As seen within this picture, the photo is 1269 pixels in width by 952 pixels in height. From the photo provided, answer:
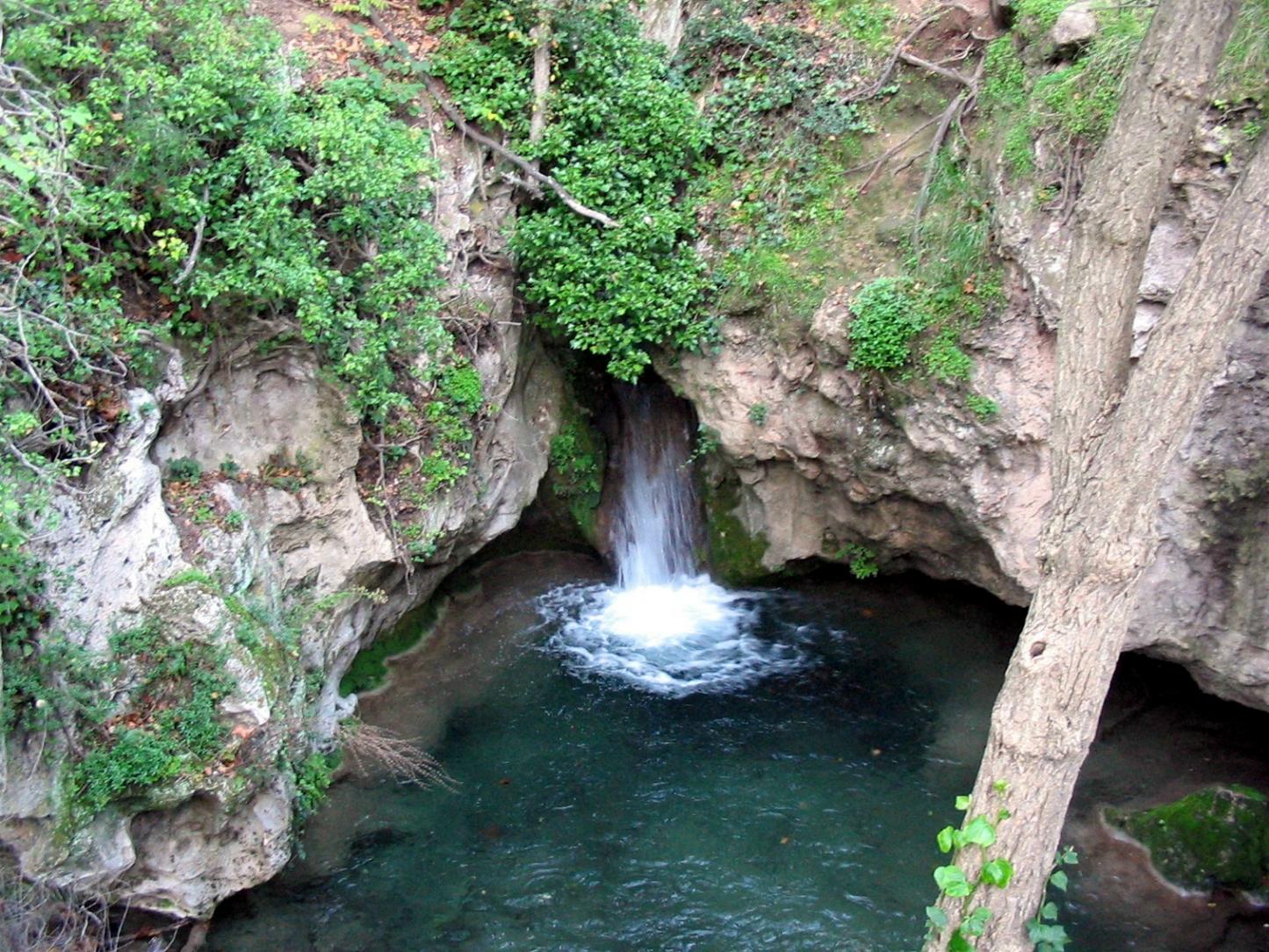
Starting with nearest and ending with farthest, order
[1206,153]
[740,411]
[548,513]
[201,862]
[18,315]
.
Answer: [18,315] → [201,862] → [1206,153] → [740,411] → [548,513]

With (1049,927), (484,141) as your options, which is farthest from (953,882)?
(484,141)

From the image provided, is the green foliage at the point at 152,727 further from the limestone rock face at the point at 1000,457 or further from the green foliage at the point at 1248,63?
the green foliage at the point at 1248,63

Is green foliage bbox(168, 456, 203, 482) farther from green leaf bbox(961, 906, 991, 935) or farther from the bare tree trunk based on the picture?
green leaf bbox(961, 906, 991, 935)

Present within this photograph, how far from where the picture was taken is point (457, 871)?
8.22 meters

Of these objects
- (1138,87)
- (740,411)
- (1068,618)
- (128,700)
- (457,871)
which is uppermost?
(1138,87)

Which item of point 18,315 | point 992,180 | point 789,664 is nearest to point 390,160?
point 18,315

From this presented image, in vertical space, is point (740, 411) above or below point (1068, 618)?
above

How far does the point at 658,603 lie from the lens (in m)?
12.0

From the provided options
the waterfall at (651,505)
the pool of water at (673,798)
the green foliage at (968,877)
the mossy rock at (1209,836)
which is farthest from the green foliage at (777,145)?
the green foliage at (968,877)

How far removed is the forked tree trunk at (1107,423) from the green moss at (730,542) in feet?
20.3

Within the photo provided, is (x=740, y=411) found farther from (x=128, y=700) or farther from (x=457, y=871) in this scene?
(x=128, y=700)

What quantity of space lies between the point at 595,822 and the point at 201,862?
3.00 m

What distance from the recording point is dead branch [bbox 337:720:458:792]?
8969 millimetres

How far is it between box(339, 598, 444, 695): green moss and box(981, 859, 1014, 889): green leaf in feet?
20.9
